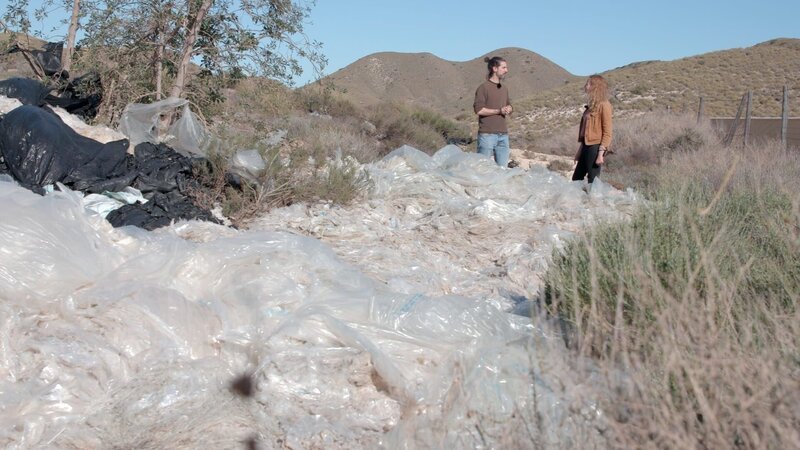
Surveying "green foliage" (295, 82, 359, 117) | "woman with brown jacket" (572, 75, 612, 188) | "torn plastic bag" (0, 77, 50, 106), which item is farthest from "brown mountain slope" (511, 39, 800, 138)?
"torn plastic bag" (0, 77, 50, 106)

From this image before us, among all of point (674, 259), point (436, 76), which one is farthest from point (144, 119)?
point (436, 76)

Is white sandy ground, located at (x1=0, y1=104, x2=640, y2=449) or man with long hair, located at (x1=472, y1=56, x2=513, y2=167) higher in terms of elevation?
man with long hair, located at (x1=472, y1=56, x2=513, y2=167)

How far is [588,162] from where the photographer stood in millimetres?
7488

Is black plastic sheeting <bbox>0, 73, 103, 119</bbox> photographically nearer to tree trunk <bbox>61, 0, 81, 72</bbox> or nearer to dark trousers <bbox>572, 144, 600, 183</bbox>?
tree trunk <bbox>61, 0, 81, 72</bbox>

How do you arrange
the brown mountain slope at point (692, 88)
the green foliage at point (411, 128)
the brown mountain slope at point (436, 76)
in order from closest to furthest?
the green foliage at point (411, 128), the brown mountain slope at point (692, 88), the brown mountain slope at point (436, 76)

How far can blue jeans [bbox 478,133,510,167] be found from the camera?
313 inches

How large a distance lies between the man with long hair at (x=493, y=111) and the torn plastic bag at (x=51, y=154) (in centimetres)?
335

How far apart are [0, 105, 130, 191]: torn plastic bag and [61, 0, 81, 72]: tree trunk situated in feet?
10.4

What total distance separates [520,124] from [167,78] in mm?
26620

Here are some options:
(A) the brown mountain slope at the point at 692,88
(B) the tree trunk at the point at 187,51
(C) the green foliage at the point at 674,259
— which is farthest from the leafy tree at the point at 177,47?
(A) the brown mountain slope at the point at 692,88

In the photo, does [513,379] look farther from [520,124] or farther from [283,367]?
[520,124]

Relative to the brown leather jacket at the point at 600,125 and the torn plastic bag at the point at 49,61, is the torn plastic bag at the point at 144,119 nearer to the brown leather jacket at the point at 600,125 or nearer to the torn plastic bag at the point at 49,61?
the torn plastic bag at the point at 49,61

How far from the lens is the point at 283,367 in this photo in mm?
3775

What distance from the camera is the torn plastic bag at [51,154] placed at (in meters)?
6.01
